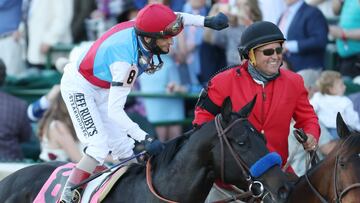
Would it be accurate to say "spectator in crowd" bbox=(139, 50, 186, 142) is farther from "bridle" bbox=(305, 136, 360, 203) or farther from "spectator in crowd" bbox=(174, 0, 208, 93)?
"bridle" bbox=(305, 136, 360, 203)

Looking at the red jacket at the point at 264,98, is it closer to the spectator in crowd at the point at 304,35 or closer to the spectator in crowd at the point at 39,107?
the spectator in crowd at the point at 304,35

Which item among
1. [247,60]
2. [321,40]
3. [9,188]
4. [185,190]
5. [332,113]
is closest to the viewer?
[185,190]

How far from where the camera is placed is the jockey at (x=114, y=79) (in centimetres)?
720

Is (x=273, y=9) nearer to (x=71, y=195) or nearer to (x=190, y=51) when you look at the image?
(x=190, y=51)

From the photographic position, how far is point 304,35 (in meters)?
11.2

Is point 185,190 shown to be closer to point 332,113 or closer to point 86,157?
point 86,157

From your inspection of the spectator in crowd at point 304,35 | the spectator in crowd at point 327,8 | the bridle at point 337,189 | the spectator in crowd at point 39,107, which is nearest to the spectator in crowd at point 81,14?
the spectator in crowd at point 39,107

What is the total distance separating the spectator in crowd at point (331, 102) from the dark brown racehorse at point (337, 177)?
3.21m

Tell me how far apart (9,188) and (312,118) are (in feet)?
7.44

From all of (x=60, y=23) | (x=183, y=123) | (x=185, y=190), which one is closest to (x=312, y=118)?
(x=185, y=190)

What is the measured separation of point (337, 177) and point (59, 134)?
4811 mm

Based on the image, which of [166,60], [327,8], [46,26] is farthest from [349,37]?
[46,26]

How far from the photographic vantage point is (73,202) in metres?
7.55

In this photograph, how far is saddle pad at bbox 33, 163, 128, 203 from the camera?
288 inches
